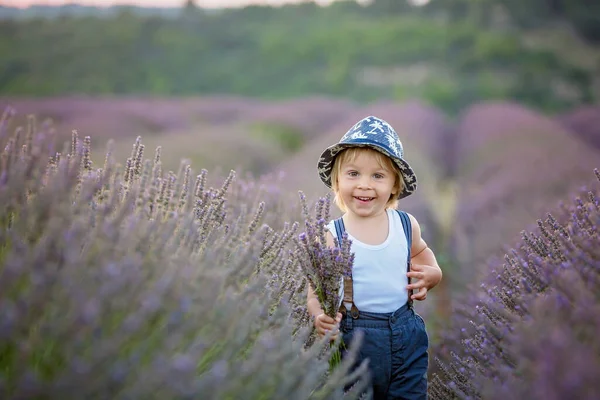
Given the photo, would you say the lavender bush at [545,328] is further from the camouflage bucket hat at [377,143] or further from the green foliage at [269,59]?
the green foliage at [269,59]

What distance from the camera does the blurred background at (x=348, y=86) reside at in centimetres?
819

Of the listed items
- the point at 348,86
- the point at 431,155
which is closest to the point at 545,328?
the point at 431,155

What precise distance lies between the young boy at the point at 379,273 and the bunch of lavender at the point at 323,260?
12 cm

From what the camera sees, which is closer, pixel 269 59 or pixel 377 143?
pixel 377 143

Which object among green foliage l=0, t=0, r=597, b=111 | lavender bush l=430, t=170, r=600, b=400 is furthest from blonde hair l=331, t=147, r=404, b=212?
green foliage l=0, t=0, r=597, b=111

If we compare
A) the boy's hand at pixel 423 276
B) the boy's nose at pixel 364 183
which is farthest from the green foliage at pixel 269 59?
the boy's hand at pixel 423 276

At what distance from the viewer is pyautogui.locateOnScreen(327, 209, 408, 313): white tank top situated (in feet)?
8.30

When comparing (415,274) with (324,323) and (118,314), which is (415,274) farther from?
(118,314)

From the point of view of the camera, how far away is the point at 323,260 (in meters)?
2.28

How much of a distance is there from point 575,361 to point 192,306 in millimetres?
905

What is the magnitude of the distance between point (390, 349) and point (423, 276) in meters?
0.34

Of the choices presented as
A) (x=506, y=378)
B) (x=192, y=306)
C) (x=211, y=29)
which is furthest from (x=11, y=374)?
(x=211, y=29)

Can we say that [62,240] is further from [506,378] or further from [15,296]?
[506,378]

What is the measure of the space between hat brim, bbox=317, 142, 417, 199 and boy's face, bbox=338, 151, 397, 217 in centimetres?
6
